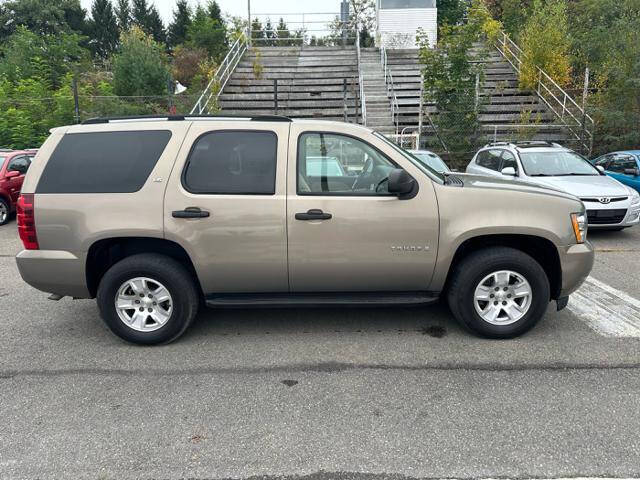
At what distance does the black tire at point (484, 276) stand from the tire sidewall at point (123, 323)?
241cm

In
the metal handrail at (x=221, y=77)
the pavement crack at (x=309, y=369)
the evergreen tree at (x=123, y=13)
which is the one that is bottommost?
the pavement crack at (x=309, y=369)

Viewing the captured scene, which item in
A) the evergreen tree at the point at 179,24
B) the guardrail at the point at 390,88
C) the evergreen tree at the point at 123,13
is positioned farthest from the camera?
the evergreen tree at the point at 123,13

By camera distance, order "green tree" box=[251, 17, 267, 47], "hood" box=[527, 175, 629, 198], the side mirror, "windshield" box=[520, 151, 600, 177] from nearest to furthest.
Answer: the side mirror
"hood" box=[527, 175, 629, 198]
"windshield" box=[520, 151, 600, 177]
"green tree" box=[251, 17, 267, 47]

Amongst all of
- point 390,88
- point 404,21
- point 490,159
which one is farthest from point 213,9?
point 490,159

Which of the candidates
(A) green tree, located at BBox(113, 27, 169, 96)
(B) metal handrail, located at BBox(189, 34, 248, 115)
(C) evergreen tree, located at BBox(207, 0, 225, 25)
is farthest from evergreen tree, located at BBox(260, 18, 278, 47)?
(C) evergreen tree, located at BBox(207, 0, 225, 25)

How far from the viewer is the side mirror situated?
165 inches

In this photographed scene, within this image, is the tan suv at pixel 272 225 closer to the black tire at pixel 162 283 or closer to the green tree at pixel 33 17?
the black tire at pixel 162 283

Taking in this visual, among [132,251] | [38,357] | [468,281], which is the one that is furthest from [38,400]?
[468,281]

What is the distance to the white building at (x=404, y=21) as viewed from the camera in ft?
78.9

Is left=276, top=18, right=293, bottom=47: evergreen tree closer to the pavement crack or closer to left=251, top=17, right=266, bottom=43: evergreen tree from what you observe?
left=251, top=17, right=266, bottom=43: evergreen tree

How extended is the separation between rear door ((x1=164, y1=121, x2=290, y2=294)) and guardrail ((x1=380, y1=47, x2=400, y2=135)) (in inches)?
563

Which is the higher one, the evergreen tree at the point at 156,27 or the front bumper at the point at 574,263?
the evergreen tree at the point at 156,27

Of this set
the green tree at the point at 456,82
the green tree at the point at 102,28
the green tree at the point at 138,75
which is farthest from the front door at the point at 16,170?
the green tree at the point at 102,28

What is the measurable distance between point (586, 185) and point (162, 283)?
7.61 meters
